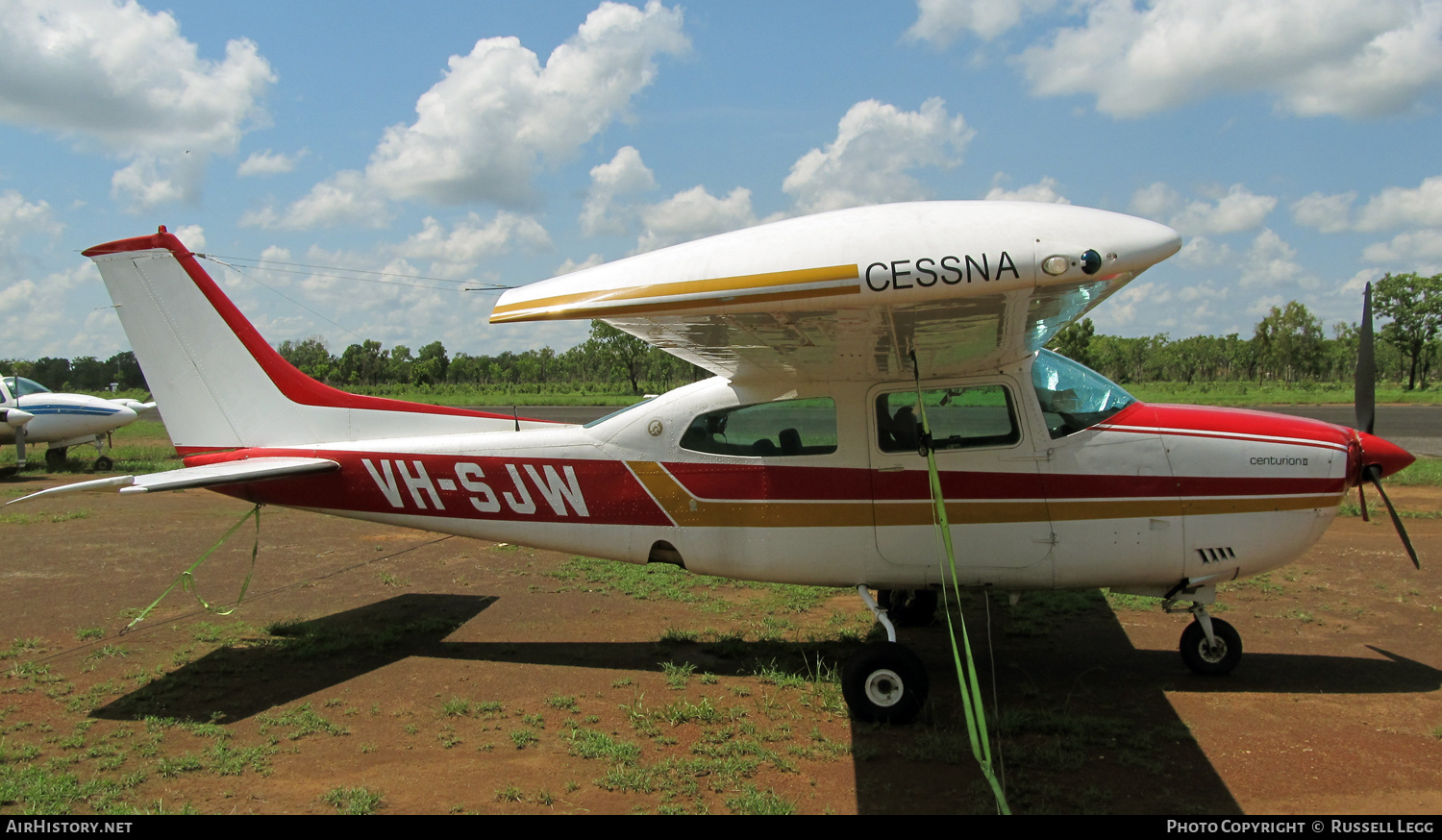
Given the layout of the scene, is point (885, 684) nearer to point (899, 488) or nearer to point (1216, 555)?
point (899, 488)

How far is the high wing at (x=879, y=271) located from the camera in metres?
3.12

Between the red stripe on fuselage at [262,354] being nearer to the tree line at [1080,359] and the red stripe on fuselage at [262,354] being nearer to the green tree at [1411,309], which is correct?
the tree line at [1080,359]

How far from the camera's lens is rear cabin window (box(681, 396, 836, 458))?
5148mm

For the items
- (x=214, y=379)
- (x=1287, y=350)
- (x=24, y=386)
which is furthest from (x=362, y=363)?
(x=1287, y=350)

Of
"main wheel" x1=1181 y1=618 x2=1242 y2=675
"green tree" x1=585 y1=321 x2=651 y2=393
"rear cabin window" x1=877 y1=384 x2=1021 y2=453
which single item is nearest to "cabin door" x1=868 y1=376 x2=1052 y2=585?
"rear cabin window" x1=877 y1=384 x2=1021 y2=453

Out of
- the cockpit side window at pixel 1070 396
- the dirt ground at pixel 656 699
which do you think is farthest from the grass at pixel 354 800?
the cockpit side window at pixel 1070 396

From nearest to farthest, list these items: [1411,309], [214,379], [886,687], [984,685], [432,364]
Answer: [886,687] < [984,685] < [214,379] < [1411,309] < [432,364]

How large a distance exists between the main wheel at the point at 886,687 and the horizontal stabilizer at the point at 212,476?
13.6 ft

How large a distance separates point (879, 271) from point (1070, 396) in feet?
8.26

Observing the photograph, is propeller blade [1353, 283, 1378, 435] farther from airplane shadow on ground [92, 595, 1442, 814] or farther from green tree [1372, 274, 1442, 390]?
green tree [1372, 274, 1442, 390]

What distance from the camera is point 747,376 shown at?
535cm

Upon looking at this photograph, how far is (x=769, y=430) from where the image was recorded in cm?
528

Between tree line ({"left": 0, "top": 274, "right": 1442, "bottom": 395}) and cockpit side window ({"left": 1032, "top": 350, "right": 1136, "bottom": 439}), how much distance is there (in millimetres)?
31557

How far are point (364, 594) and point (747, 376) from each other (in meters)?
4.62
